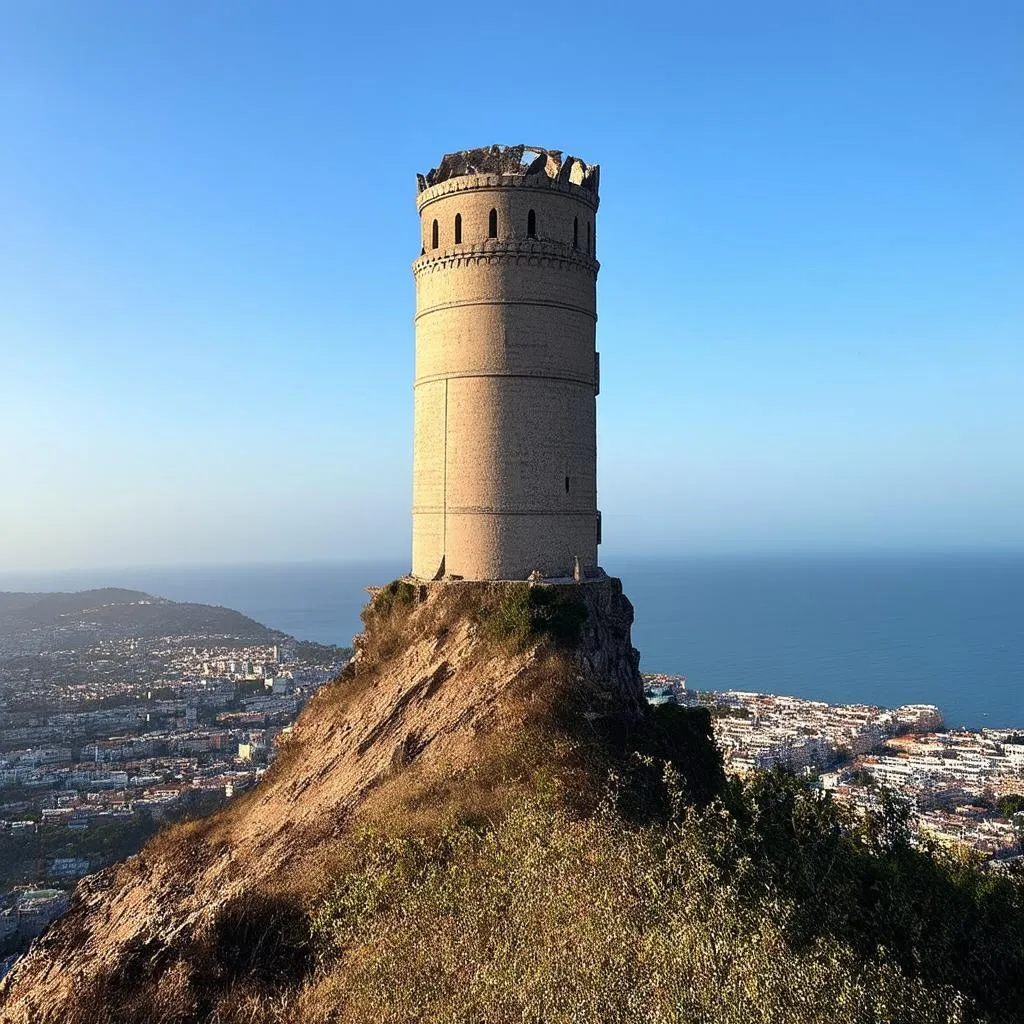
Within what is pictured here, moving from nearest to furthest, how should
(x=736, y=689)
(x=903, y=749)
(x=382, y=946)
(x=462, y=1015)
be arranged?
(x=462, y=1015), (x=382, y=946), (x=903, y=749), (x=736, y=689)

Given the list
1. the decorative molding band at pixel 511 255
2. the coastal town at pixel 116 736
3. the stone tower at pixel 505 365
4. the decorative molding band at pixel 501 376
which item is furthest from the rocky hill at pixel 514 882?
the decorative molding band at pixel 511 255

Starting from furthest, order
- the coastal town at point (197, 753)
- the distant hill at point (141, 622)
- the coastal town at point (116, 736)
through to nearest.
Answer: the distant hill at point (141, 622)
the coastal town at point (116, 736)
the coastal town at point (197, 753)

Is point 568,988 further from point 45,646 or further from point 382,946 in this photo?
point 45,646

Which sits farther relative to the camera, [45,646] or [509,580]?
[45,646]

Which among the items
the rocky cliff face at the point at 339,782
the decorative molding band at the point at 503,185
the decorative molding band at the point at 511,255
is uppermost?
the decorative molding band at the point at 503,185

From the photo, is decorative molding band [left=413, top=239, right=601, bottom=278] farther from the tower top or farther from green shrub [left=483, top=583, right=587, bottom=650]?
green shrub [left=483, top=583, right=587, bottom=650]

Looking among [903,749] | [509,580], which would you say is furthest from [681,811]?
[903,749]

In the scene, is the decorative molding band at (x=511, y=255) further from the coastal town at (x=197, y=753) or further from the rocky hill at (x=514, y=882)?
the coastal town at (x=197, y=753)
